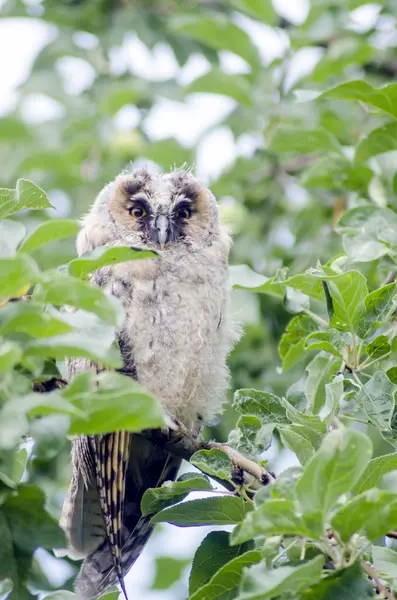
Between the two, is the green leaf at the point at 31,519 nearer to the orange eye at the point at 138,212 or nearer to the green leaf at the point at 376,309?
the green leaf at the point at 376,309

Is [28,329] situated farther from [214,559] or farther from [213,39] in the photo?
[213,39]

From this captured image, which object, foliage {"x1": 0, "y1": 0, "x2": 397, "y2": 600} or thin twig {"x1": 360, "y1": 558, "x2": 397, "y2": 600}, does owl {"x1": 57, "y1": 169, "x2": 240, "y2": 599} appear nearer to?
foliage {"x1": 0, "y1": 0, "x2": 397, "y2": 600}

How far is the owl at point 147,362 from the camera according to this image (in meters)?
2.77

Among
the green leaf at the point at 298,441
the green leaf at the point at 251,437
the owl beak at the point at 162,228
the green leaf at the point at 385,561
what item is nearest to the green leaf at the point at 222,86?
the owl beak at the point at 162,228

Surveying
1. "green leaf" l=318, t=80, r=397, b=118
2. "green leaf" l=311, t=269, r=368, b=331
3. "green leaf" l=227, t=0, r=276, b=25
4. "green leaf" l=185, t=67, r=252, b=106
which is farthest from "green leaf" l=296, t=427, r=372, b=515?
"green leaf" l=227, t=0, r=276, b=25

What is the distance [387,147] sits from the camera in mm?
2797

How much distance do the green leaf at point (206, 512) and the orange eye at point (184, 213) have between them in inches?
65.4

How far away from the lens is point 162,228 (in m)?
3.24

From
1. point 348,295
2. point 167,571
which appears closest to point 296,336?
point 348,295

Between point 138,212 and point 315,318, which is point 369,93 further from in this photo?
point 138,212

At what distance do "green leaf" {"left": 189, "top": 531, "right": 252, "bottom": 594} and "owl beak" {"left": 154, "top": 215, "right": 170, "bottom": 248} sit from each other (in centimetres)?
139

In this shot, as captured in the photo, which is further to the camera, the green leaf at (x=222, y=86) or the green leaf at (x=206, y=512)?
the green leaf at (x=222, y=86)

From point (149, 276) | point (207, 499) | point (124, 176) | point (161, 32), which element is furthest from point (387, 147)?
point (161, 32)

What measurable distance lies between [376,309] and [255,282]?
0.46m
